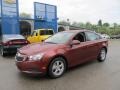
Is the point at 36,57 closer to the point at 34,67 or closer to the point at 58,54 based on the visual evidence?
the point at 34,67

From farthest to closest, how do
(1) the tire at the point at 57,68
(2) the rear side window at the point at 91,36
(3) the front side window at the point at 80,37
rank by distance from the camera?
(2) the rear side window at the point at 91,36, (3) the front side window at the point at 80,37, (1) the tire at the point at 57,68

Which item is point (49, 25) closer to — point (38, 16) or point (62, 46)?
point (38, 16)

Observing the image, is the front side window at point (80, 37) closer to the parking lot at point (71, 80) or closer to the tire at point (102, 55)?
the parking lot at point (71, 80)

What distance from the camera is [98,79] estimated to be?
635cm

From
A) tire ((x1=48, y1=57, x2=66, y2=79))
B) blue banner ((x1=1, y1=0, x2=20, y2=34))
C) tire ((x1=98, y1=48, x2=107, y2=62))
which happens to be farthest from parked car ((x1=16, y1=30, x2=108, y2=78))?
blue banner ((x1=1, y1=0, x2=20, y2=34))

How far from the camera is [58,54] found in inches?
257

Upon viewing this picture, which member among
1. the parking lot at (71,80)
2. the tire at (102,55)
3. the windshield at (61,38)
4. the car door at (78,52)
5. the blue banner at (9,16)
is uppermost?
the blue banner at (9,16)

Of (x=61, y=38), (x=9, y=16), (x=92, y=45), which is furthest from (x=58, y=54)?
(x=9, y=16)

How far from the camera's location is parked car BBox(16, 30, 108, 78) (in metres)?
6.19

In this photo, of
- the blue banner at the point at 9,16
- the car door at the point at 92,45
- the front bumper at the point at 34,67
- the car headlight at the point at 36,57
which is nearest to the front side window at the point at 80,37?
the car door at the point at 92,45

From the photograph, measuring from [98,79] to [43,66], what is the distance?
1794 millimetres

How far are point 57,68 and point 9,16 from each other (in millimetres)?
15346

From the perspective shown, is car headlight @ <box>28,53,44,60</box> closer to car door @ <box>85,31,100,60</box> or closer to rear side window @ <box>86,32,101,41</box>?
car door @ <box>85,31,100,60</box>

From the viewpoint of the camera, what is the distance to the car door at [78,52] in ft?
23.2
